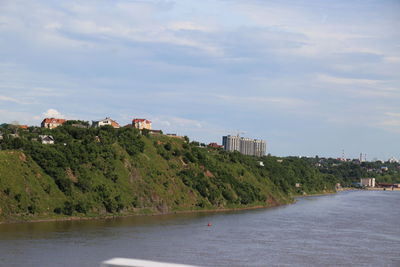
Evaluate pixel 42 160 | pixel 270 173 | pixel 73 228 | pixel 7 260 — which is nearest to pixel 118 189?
pixel 42 160

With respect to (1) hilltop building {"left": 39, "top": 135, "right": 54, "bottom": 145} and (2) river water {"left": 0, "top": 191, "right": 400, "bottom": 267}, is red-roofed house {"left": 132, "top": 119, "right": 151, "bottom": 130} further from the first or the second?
(2) river water {"left": 0, "top": 191, "right": 400, "bottom": 267}

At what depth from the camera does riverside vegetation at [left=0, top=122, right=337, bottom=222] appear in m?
66.2

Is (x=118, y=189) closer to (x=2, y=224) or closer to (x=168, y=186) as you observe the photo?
(x=168, y=186)

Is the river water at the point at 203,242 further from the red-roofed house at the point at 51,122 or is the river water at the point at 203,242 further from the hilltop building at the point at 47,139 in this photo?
the red-roofed house at the point at 51,122

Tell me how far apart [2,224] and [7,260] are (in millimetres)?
17724

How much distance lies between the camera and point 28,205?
63594mm

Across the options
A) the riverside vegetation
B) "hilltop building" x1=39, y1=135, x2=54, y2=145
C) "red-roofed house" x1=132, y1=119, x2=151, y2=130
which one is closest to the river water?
the riverside vegetation

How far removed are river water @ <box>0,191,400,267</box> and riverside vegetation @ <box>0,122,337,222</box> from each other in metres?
3.38

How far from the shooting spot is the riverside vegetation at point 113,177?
66250mm

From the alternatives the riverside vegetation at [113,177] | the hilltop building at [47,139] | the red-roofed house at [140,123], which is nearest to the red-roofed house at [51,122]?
the red-roofed house at [140,123]

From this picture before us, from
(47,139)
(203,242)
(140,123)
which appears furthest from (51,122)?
(203,242)

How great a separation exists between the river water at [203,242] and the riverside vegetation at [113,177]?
3.38m

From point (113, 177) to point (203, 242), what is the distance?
24691mm

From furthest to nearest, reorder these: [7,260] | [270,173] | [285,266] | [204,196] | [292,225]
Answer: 1. [270,173]
2. [204,196]
3. [292,225]
4. [285,266]
5. [7,260]
